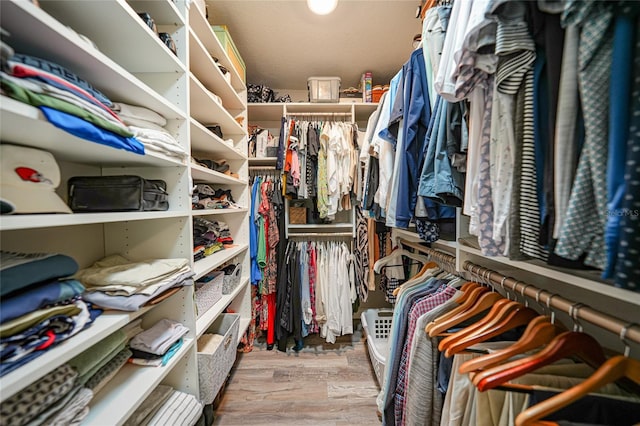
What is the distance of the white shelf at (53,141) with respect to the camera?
439mm

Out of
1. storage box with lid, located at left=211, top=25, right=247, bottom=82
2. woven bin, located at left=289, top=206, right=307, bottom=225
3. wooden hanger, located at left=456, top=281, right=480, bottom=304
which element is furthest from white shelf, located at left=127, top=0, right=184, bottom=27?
wooden hanger, located at left=456, top=281, right=480, bottom=304

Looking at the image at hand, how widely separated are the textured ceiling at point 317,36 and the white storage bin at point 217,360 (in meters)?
1.93

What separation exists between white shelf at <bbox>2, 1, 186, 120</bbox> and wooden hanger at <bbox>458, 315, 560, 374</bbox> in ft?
3.84

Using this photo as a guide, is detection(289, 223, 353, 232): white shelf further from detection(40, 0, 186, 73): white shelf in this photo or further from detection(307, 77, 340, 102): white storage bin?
detection(40, 0, 186, 73): white shelf

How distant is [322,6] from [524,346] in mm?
1763

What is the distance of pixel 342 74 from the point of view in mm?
2113

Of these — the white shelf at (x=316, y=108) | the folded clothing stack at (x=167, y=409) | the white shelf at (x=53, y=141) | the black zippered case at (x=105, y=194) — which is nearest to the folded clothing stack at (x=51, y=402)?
the folded clothing stack at (x=167, y=409)

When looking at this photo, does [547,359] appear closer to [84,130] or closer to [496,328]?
[496,328]

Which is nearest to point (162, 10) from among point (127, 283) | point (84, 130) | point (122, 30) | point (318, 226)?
point (122, 30)

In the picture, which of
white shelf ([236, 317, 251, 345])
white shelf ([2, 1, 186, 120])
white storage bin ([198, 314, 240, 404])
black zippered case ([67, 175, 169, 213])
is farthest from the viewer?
white shelf ([236, 317, 251, 345])

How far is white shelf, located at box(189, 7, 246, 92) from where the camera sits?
3.80 ft

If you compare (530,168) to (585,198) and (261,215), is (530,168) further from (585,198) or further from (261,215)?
(261,215)

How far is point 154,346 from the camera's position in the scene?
84 cm

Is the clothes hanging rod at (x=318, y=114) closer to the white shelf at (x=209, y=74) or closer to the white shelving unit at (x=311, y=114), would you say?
the white shelving unit at (x=311, y=114)
